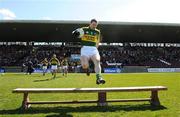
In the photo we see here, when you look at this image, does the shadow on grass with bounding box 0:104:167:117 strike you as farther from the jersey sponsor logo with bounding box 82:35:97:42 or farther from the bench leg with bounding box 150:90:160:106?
the jersey sponsor logo with bounding box 82:35:97:42

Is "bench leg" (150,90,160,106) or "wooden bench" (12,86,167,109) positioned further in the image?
"bench leg" (150,90,160,106)

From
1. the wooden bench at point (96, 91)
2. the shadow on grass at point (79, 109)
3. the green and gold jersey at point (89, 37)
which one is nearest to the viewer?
the shadow on grass at point (79, 109)

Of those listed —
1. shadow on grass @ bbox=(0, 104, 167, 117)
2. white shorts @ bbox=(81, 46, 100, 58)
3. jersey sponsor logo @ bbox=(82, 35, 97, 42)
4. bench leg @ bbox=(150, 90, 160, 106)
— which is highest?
jersey sponsor logo @ bbox=(82, 35, 97, 42)

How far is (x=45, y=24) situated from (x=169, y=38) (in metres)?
25.5

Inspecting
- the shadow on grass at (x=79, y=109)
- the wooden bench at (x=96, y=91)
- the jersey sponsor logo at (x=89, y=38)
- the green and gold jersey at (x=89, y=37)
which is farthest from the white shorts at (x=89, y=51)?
the shadow on grass at (x=79, y=109)

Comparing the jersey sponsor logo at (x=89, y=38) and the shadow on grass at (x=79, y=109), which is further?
the jersey sponsor logo at (x=89, y=38)

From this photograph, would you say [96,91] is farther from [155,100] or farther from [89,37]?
[155,100]

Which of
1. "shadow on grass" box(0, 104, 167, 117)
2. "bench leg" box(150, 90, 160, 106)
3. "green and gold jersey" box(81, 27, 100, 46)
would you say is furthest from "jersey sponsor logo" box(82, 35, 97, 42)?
"bench leg" box(150, 90, 160, 106)

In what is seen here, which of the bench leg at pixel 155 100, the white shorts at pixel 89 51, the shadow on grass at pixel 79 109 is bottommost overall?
the shadow on grass at pixel 79 109

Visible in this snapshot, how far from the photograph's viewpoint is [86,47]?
13.2 meters

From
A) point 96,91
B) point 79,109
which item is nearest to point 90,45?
point 96,91

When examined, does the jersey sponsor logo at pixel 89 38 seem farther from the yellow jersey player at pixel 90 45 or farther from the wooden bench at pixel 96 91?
the wooden bench at pixel 96 91

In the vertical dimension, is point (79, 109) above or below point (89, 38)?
below

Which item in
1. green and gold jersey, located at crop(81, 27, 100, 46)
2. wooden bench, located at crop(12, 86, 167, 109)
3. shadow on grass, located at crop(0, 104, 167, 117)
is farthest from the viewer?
green and gold jersey, located at crop(81, 27, 100, 46)
